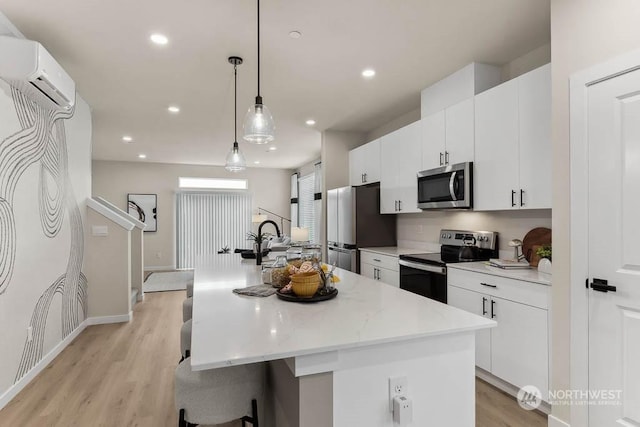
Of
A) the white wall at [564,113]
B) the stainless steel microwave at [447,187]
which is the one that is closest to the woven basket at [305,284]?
the white wall at [564,113]

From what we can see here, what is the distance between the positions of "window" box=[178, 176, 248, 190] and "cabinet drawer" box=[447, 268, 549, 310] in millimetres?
7441

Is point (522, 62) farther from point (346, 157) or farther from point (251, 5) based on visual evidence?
point (346, 157)

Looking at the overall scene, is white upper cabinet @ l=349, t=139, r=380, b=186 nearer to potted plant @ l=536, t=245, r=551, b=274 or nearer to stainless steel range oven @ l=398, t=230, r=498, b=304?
stainless steel range oven @ l=398, t=230, r=498, b=304

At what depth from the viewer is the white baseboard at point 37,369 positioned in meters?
2.43

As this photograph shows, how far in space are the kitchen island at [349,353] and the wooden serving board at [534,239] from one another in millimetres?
1612

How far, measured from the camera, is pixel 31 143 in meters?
2.79

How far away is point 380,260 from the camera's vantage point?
4062 mm

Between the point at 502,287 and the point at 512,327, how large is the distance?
273 mm

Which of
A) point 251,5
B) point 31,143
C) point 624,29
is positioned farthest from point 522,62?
point 31,143

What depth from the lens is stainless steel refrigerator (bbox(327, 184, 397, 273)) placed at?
4559mm

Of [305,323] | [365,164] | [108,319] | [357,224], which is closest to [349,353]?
[305,323]

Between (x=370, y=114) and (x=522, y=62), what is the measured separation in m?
2.00

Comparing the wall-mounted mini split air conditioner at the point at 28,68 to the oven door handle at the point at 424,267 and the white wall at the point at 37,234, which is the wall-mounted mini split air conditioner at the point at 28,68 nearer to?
the white wall at the point at 37,234

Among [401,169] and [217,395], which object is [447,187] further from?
[217,395]
